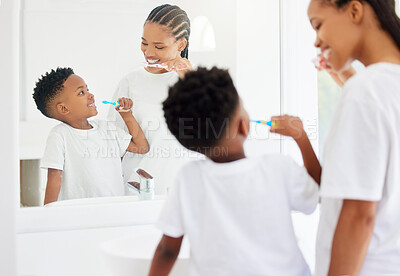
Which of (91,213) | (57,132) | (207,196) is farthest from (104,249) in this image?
(207,196)

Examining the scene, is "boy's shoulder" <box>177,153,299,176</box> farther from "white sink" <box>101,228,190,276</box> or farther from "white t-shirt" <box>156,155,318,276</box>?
"white sink" <box>101,228,190,276</box>

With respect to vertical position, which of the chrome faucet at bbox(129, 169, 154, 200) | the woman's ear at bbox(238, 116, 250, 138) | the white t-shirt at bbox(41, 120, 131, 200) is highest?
the woman's ear at bbox(238, 116, 250, 138)

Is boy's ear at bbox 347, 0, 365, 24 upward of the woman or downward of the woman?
upward

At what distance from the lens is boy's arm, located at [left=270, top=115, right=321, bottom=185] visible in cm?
92

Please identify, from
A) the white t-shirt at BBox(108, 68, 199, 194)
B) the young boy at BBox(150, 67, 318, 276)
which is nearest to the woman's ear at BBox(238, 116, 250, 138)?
the young boy at BBox(150, 67, 318, 276)

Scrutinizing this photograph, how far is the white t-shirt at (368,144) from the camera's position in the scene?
2.32 ft

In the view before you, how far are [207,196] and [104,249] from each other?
598 millimetres

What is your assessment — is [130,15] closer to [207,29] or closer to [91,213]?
[207,29]

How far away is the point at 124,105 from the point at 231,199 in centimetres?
73

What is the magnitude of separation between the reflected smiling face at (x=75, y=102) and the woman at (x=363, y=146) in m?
0.84

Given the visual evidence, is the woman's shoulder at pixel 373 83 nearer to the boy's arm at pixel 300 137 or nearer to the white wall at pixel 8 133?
the boy's arm at pixel 300 137

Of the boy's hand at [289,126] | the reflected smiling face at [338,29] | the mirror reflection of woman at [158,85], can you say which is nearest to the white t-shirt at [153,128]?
the mirror reflection of woman at [158,85]

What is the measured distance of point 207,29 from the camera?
4.86ft

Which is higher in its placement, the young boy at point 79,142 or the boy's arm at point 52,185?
the young boy at point 79,142
